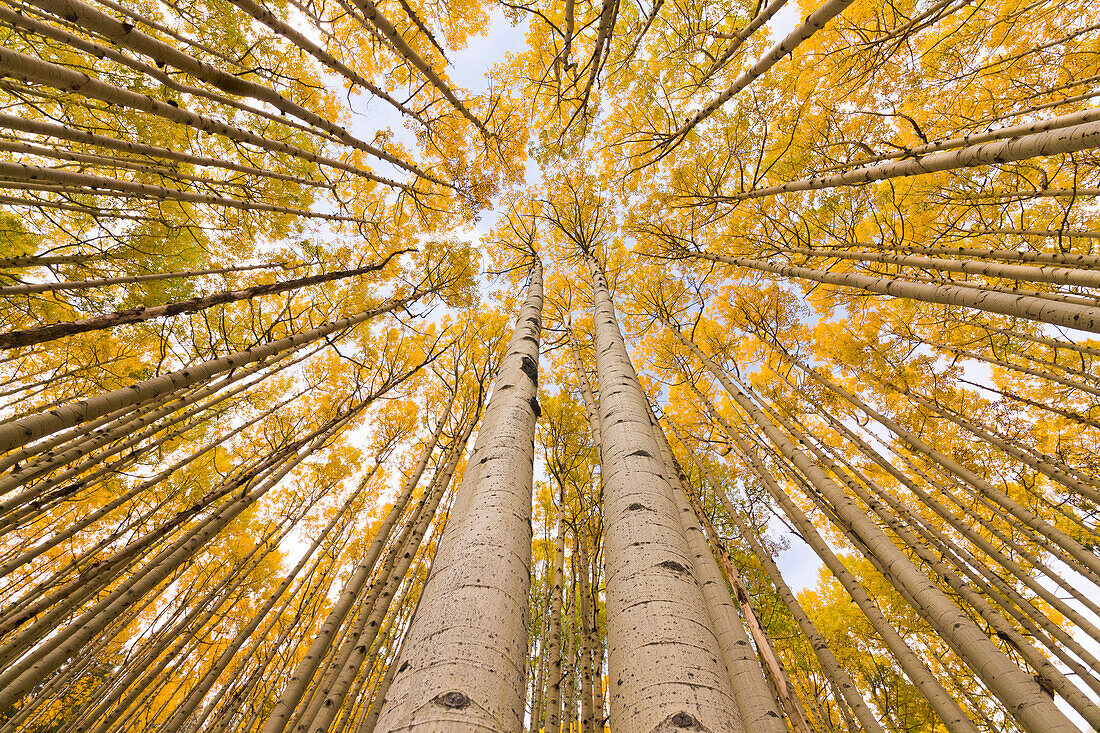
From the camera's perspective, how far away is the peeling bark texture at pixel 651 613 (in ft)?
4.42

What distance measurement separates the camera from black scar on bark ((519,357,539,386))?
10.2 feet

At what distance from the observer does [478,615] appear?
4.77 ft

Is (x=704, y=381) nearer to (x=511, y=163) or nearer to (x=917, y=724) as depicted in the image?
(x=511, y=163)

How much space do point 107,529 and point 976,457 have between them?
2032 cm

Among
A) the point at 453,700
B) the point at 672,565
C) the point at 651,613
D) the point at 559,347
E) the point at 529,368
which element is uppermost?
the point at 559,347

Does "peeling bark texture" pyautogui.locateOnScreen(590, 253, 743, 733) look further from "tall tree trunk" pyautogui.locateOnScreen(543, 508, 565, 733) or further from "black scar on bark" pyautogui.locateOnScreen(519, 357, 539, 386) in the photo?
"tall tree trunk" pyautogui.locateOnScreen(543, 508, 565, 733)

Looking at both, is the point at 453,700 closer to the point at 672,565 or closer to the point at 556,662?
the point at 672,565

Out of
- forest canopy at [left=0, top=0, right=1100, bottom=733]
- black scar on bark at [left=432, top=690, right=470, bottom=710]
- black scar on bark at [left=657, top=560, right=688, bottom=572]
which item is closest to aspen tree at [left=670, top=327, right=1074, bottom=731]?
forest canopy at [left=0, top=0, right=1100, bottom=733]

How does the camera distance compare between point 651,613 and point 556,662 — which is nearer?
point 651,613

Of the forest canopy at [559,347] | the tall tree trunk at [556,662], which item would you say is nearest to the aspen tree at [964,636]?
the forest canopy at [559,347]

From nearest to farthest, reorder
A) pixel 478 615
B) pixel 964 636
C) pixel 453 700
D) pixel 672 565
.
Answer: pixel 453 700
pixel 478 615
pixel 672 565
pixel 964 636

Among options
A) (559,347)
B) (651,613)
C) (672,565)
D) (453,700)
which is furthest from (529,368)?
(559,347)

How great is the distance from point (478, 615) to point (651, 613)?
2.42 feet

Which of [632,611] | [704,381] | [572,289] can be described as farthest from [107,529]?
[704,381]
